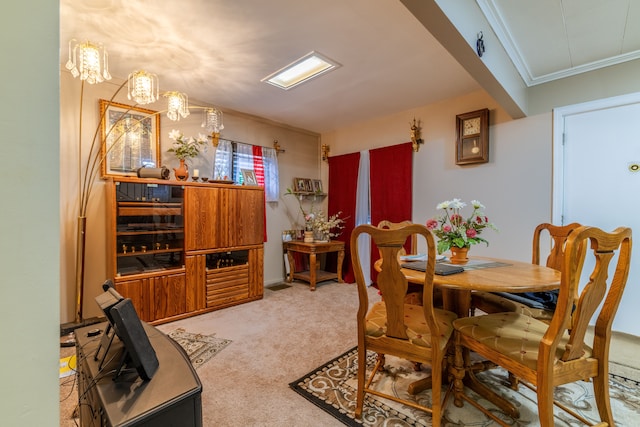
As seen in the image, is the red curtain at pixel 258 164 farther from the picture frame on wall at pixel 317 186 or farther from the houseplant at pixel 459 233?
the houseplant at pixel 459 233

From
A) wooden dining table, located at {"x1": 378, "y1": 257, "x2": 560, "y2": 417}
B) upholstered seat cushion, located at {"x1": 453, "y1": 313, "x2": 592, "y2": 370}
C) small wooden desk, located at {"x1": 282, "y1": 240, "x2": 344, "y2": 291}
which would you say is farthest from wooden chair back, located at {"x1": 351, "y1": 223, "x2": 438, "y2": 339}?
small wooden desk, located at {"x1": 282, "y1": 240, "x2": 344, "y2": 291}

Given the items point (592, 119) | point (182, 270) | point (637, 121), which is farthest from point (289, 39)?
point (637, 121)

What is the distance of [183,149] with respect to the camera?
10.5 ft

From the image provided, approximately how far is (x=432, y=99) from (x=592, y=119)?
1.54 metres

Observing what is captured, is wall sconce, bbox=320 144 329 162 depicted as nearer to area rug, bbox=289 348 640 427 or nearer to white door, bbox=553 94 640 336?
white door, bbox=553 94 640 336

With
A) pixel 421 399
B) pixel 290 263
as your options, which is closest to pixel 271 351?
pixel 421 399

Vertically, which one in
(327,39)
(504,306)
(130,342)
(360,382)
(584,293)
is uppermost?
(327,39)

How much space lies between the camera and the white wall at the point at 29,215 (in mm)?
479

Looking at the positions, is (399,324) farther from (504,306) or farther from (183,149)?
Result: (183,149)

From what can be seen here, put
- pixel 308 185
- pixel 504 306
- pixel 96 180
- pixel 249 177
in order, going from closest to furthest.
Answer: pixel 504 306, pixel 96 180, pixel 249 177, pixel 308 185

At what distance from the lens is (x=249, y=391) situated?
1786 mm

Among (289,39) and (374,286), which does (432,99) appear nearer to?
(289,39)

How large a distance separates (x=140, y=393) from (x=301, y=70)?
9.11 ft

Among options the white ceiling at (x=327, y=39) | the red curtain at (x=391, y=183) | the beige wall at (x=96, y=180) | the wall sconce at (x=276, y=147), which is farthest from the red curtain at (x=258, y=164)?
the red curtain at (x=391, y=183)
